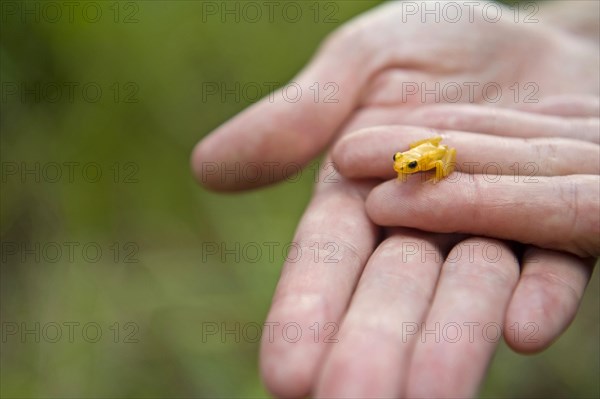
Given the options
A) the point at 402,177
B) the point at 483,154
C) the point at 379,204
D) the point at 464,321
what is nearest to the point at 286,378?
the point at 464,321

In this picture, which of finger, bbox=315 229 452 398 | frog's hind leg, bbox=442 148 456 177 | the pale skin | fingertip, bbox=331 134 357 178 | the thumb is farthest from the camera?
the thumb

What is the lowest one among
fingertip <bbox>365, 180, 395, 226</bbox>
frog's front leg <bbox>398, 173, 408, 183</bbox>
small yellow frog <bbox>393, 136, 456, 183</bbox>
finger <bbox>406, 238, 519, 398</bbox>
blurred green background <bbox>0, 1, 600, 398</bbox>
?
blurred green background <bbox>0, 1, 600, 398</bbox>

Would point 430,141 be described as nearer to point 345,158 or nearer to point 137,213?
point 345,158

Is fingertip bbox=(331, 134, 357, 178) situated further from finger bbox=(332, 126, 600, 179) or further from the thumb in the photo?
the thumb

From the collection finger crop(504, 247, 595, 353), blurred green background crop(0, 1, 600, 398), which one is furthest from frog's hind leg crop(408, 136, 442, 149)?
blurred green background crop(0, 1, 600, 398)

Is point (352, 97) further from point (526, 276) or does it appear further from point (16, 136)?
point (16, 136)

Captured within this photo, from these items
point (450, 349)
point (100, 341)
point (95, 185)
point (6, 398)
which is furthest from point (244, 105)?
point (450, 349)
